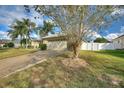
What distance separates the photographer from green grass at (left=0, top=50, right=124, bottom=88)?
4.69 meters

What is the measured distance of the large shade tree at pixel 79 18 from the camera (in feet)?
18.9

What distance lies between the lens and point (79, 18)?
19.2 feet

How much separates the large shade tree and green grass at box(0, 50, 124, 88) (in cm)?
99

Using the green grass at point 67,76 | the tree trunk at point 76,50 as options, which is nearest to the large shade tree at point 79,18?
the tree trunk at point 76,50

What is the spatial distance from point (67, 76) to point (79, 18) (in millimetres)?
1761

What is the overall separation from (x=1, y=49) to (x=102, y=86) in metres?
5.08

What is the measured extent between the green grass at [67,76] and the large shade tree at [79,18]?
0.99 m

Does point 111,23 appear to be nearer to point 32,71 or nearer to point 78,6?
point 78,6

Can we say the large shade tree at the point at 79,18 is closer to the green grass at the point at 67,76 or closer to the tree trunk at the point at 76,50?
the tree trunk at the point at 76,50

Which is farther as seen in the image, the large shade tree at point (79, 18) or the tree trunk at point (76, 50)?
the tree trunk at point (76, 50)

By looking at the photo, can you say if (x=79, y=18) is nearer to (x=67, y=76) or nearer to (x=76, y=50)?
(x=76, y=50)

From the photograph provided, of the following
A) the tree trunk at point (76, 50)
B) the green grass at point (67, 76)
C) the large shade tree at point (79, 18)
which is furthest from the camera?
the tree trunk at point (76, 50)

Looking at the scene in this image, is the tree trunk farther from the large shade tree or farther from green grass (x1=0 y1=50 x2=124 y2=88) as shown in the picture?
green grass (x1=0 y1=50 x2=124 y2=88)
